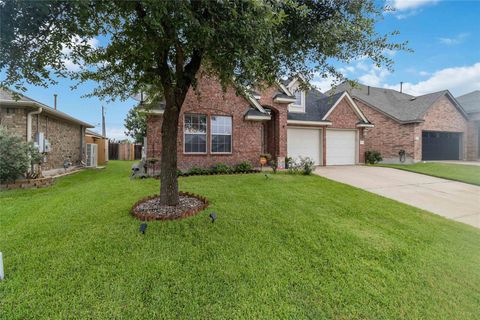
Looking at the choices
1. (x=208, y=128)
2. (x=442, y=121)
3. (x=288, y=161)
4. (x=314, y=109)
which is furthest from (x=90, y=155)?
(x=442, y=121)

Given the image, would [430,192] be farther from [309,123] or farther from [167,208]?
[167,208]

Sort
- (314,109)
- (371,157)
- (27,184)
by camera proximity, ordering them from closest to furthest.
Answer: (27,184)
(314,109)
(371,157)

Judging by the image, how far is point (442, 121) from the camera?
19.3 meters

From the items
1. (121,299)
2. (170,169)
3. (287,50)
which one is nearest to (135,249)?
(121,299)

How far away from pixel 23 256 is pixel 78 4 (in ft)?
12.6

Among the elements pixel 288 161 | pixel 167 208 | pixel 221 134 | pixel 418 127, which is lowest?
pixel 167 208

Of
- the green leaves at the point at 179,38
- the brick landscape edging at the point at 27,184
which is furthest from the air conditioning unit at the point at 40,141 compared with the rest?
the green leaves at the point at 179,38

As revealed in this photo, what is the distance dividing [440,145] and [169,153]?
79.5 ft

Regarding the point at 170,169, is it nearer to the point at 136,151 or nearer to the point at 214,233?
the point at 214,233

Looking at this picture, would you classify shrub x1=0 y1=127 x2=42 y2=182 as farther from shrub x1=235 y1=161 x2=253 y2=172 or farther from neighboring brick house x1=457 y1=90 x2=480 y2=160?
neighboring brick house x1=457 y1=90 x2=480 y2=160

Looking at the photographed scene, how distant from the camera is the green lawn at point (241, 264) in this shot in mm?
2729

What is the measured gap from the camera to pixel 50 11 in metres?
3.21

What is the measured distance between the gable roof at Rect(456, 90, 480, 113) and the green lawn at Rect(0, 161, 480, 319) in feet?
77.3

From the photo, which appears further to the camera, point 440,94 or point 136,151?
point 136,151
